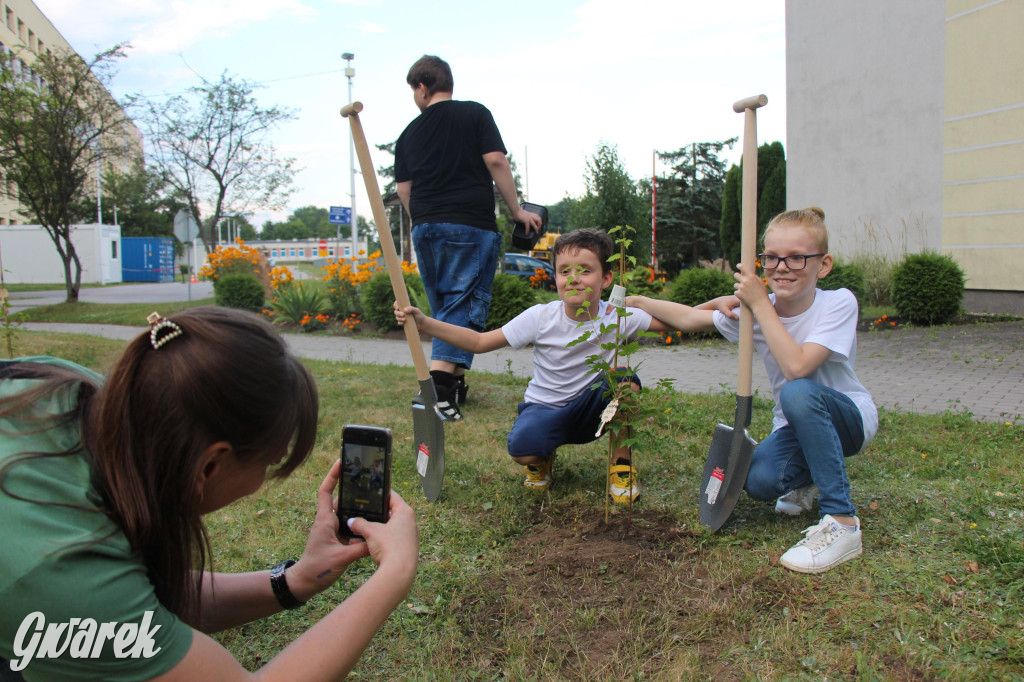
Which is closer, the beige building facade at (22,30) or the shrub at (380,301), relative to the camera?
the shrub at (380,301)

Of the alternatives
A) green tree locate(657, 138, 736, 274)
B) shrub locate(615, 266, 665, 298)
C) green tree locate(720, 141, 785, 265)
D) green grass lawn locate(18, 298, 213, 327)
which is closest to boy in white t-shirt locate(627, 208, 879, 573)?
shrub locate(615, 266, 665, 298)

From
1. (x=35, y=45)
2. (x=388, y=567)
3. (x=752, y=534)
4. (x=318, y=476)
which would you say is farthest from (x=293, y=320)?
(x=35, y=45)

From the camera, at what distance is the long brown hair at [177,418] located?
Answer: 112cm

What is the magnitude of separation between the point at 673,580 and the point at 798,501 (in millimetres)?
837

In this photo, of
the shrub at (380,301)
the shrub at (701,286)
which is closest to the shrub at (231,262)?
the shrub at (380,301)

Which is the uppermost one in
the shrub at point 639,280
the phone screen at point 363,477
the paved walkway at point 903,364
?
the shrub at point 639,280

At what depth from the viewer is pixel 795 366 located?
8.25 ft

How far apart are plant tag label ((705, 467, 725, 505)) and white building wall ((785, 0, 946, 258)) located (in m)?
11.6

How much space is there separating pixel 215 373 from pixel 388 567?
486 millimetres

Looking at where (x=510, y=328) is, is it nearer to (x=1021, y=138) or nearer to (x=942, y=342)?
(x=942, y=342)

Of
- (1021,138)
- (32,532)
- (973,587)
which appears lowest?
(973,587)

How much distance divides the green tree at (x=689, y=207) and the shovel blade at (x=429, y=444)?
97.8 feet

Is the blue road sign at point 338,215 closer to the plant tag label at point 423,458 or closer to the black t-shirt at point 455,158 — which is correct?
the black t-shirt at point 455,158

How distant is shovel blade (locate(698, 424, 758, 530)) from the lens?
2.66 m
